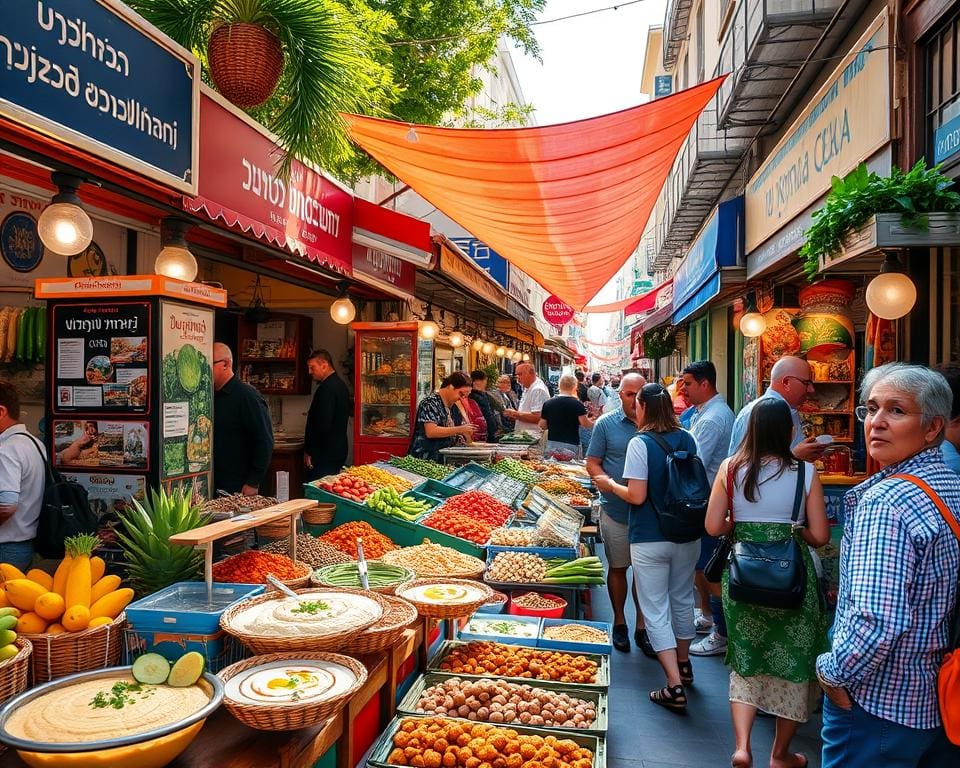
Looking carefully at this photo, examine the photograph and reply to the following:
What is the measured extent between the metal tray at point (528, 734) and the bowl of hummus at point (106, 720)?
0.91 metres

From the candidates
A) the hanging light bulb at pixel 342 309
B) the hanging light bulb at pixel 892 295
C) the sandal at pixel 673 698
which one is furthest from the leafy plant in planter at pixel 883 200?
the hanging light bulb at pixel 342 309

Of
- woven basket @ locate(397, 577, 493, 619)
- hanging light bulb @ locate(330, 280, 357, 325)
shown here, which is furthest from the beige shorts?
hanging light bulb @ locate(330, 280, 357, 325)

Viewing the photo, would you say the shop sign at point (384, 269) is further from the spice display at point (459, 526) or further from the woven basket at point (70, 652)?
the woven basket at point (70, 652)

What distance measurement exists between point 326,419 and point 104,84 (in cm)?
524

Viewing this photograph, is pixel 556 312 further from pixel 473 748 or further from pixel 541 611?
pixel 473 748

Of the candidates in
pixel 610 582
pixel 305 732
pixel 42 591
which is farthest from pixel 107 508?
pixel 610 582

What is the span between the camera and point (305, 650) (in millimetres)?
2621

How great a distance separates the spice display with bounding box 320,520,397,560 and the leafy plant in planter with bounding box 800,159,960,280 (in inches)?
158

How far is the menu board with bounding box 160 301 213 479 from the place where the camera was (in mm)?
4590

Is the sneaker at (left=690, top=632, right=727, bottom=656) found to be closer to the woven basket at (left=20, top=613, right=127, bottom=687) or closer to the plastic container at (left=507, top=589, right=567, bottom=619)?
the plastic container at (left=507, top=589, right=567, bottom=619)

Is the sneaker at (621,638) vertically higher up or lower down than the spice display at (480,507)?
lower down

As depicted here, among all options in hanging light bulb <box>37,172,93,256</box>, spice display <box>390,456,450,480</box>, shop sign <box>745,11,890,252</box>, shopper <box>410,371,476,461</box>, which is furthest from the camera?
shopper <box>410,371,476,461</box>

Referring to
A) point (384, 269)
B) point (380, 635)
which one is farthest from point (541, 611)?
point (384, 269)

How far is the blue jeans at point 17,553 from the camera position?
3.89 meters
